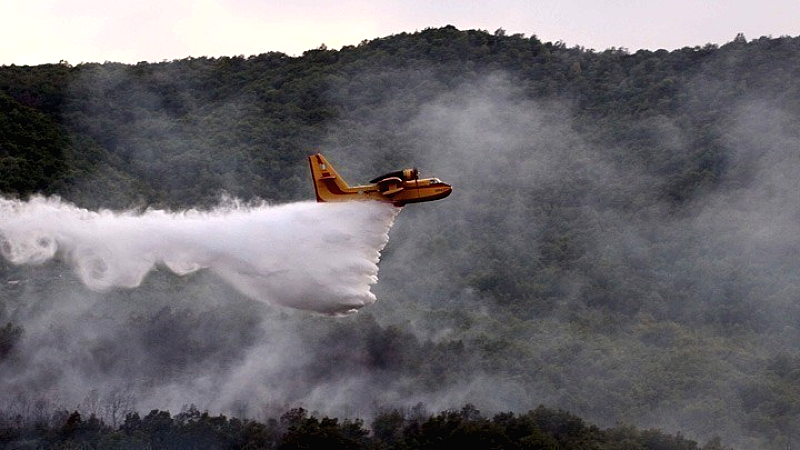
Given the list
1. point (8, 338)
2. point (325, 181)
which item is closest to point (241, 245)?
point (325, 181)

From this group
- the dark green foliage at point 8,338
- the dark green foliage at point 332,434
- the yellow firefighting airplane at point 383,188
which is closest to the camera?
the yellow firefighting airplane at point 383,188

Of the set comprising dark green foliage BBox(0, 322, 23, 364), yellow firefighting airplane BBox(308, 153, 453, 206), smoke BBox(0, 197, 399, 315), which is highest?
yellow firefighting airplane BBox(308, 153, 453, 206)

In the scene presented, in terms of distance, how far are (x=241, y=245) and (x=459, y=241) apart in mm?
56317

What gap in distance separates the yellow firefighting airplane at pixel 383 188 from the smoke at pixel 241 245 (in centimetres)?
34

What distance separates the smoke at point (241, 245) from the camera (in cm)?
6319

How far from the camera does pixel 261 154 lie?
126750 millimetres

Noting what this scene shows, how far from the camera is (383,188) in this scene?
62.3m

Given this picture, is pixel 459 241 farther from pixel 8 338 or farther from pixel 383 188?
pixel 383 188

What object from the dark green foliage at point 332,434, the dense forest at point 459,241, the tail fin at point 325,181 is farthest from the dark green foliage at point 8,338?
the tail fin at point 325,181

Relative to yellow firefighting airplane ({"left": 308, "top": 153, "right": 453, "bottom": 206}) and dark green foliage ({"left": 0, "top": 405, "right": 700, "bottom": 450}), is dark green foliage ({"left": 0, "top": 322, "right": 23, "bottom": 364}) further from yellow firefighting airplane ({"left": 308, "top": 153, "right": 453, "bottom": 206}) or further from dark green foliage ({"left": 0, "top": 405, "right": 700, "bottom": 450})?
yellow firefighting airplane ({"left": 308, "top": 153, "right": 453, "bottom": 206})

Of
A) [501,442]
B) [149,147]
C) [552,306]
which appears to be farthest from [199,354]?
[149,147]

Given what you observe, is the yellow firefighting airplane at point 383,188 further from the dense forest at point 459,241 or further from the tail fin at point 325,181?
the dense forest at point 459,241

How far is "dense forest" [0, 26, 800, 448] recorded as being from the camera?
87938mm

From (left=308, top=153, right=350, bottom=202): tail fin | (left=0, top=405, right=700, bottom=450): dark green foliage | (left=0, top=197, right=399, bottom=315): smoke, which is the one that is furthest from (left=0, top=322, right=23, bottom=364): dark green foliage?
(left=308, top=153, right=350, bottom=202): tail fin
